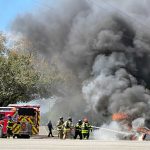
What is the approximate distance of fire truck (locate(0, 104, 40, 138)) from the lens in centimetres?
3219

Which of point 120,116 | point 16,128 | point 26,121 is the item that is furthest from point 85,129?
point 26,121

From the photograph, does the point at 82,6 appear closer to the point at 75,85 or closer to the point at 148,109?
the point at 75,85

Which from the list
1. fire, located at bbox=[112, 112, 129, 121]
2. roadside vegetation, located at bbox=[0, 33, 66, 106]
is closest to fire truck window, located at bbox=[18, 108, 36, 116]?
fire, located at bbox=[112, 112, 129, 121]

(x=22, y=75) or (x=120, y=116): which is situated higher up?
(x=22, y=75)

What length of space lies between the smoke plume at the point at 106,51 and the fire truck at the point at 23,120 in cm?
373

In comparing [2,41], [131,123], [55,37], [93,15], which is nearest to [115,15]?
[93,15]

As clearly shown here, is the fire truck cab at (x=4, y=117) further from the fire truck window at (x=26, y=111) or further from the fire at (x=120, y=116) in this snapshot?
the fire at (x=120, y=116)

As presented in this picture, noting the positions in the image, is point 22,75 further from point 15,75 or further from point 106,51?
point 106,51

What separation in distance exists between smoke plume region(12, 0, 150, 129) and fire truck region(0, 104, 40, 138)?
3727mm

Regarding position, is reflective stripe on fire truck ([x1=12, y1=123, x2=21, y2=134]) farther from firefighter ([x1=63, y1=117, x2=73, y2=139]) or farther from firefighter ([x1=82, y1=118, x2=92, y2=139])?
firefighter ([x1=82, y1=118, x2=92, y2=139])

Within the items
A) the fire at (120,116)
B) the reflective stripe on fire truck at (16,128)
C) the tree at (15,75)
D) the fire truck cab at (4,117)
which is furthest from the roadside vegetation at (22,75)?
the fire at (120,116)

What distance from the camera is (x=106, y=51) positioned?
106ft

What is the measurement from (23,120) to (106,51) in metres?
7.22

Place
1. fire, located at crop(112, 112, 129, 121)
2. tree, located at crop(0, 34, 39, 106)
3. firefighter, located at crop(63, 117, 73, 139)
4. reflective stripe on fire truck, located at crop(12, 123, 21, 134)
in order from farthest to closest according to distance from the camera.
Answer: tree, located at crop(0, 34, 39, 106)
reflective stripe on fire truck, located at crop(12, 123, 21, 134)
fire, located at crop(112, 112, 129, 121)
firefighter, located at crop(63, 117, 73, 139)
